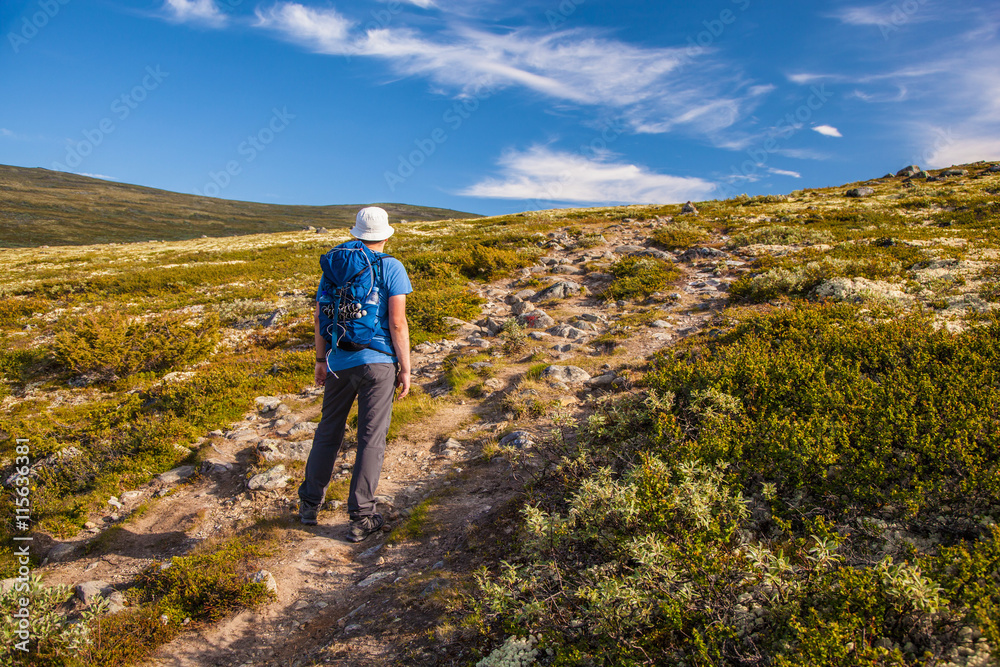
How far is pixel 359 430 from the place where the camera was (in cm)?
564

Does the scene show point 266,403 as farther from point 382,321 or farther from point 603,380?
point 603,380

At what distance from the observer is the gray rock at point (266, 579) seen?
15.7 ft

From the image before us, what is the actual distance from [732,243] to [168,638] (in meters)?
21.4

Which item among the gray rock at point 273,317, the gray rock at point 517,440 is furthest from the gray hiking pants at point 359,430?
the gray rock at point 273,317

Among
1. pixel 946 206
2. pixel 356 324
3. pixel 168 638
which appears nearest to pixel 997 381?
pixel 356 324

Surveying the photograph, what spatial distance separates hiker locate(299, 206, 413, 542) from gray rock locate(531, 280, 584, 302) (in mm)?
10024

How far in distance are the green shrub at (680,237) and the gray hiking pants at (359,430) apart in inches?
700

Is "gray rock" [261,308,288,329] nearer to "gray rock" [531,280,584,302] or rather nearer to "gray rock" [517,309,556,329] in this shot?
"gray rock" [517,309,556,329]

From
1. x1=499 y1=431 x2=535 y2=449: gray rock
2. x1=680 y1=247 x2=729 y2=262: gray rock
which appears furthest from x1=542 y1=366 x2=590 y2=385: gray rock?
x1=680 y1=247 x2=729 y2=262: gray rock

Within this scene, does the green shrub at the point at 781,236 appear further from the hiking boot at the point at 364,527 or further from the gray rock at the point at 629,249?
the hiking boot at the point at 364,527

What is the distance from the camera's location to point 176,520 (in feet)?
20.6

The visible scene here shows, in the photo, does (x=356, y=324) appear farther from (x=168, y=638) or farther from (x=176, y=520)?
(x=176, y=520)

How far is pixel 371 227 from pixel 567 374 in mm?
4937

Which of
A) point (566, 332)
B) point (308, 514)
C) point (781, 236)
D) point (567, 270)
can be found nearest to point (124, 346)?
point (308, 514)
